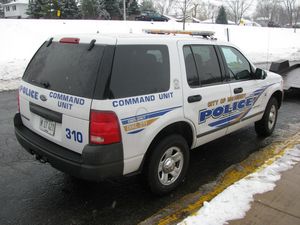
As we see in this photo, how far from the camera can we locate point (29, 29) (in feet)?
88.3

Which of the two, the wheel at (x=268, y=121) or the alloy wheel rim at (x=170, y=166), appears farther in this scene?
the wheel at (x=268, y=121)

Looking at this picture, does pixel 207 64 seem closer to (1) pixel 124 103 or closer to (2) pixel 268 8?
(1) pixel 124 103

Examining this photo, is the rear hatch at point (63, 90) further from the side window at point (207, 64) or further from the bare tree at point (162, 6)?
the bare tree at point (162, 6)

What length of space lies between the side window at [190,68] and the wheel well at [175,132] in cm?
50

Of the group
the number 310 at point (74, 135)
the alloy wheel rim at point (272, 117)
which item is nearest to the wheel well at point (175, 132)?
the number 310 at point (74, 135)

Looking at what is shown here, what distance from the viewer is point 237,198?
3594 mm

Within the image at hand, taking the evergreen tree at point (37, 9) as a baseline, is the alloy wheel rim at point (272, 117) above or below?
below

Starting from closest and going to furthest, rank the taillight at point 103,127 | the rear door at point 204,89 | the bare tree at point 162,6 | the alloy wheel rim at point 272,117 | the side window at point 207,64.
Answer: the taillight at point 103,127 → the rear door at point 204,89 → the side window at point 207,64 → the alloy wheel rim at point 272,117 → the bare tree at point 162,6

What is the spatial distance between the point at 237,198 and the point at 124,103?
1.57 m

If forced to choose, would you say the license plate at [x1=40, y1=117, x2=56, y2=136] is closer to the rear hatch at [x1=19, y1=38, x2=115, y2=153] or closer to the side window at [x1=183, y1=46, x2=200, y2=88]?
the rear hatch at [x1=19, y1=38, x2=115, y2=153]

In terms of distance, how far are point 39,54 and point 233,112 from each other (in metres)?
2.70

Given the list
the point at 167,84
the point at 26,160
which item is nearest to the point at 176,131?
the point at 167,84

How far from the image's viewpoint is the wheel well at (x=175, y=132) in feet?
12.1

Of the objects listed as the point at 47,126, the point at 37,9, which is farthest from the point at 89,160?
the point at 37,9
